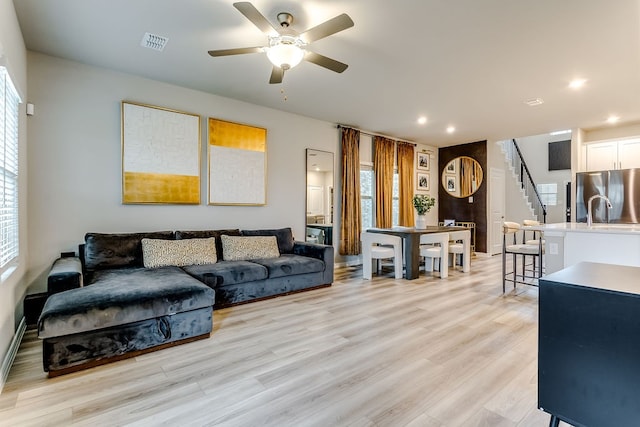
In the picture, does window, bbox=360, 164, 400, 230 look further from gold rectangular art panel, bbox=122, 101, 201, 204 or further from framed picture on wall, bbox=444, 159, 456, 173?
gold rectangular art panel, bbox=122, 101, 201, 204

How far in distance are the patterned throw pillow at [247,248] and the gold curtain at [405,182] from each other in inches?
141

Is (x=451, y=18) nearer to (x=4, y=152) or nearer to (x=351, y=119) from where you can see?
(x=351, y=119)

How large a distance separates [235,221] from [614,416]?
424cm

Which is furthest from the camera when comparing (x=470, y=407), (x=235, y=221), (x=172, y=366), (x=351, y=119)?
(x=351, y=119)

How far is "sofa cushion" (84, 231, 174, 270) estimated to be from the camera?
3248mm

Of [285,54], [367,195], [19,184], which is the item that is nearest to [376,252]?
[367,195]

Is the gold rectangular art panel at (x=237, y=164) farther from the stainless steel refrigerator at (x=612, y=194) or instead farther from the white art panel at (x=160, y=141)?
the stainless steel refrigerator at (x=612, y=194)

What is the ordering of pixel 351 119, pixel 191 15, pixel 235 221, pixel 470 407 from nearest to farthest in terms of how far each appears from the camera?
pixel 470 407 < pixel 191 15 < pixel 235 221 < pixel 351 119

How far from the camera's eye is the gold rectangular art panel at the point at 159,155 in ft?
12.2

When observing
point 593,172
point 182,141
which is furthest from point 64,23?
point 593,172

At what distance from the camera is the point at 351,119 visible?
219 inches

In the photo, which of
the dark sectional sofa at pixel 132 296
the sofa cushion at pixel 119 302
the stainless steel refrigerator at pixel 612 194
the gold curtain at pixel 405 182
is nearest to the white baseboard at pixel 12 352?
the dark sectional sofa at pixel 132 296

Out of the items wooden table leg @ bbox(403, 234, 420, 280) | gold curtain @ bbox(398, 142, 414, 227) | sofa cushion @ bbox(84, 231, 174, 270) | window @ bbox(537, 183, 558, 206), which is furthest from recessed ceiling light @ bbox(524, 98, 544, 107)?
window @ bbox(537, 183, 558, 206)

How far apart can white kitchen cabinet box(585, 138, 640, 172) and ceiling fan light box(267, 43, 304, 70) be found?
6398 mm
